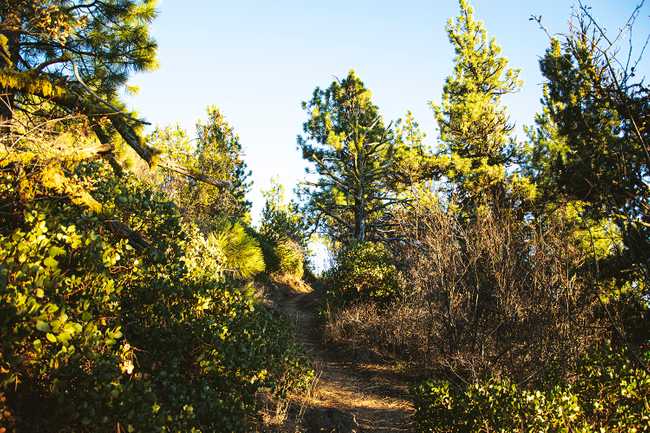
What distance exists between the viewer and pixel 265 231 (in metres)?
21.9

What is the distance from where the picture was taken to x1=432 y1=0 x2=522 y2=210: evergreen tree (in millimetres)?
14273

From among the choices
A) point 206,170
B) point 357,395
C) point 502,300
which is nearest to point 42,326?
A: point 502,300

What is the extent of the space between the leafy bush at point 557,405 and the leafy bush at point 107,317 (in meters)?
2.24

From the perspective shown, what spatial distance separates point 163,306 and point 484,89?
51.4ft

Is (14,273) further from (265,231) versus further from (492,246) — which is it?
(265,231)

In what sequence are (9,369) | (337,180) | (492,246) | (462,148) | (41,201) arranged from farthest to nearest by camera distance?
(337,180), (462,148), (492,246), (41,201), (9,369)

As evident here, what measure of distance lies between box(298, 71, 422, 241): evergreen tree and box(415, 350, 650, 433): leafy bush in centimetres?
1211

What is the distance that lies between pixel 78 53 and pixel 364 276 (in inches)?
353

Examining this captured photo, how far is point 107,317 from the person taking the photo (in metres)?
3.42

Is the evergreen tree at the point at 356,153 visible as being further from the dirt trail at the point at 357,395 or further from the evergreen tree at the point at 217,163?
the dirt trail at the point at 357,395

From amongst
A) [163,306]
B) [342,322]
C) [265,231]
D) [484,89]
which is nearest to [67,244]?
[163,306]

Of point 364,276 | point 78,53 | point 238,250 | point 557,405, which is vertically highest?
point 78,53

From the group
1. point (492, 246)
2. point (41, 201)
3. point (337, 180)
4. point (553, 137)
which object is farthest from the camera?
point (337, 180)

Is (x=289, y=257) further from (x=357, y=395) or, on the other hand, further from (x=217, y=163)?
(x=357, y=395)
